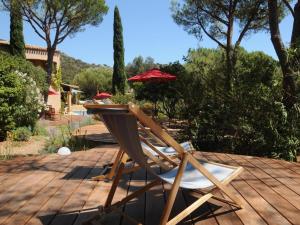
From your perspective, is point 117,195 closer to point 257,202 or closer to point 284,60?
point 257,202

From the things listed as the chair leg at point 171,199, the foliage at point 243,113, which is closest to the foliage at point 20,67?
the foliage at point 243,113

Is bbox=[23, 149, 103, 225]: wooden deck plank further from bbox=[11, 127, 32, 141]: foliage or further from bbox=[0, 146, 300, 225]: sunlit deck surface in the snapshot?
bbox=[11, 127, 32, 141]: foliage

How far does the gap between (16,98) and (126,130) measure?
12.6 meters

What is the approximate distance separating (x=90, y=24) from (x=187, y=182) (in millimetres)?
22895

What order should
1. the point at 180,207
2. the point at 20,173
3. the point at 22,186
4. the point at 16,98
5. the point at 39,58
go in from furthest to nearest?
the point at 39,58, the point at 16,98, the point at 20,173, the point at 22,186, the point at 180,207

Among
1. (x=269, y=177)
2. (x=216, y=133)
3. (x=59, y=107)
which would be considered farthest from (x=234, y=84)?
(x=59, y=107)

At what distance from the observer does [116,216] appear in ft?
9.98

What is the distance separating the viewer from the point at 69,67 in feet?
229

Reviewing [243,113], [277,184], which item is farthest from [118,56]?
[277,184]

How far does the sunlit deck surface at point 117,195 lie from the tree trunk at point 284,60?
195 cm

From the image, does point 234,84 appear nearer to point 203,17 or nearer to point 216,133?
point 216,133

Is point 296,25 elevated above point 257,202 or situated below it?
above

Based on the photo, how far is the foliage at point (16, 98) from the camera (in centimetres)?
1352

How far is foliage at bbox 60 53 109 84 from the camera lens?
60569mm
